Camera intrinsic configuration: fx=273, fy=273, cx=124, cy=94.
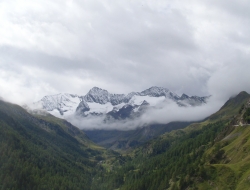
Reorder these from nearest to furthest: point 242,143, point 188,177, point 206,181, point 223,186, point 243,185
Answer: point 243,185, point 223,186, point 206,181, point 188,177, point 242,143

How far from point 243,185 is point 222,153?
63.1m

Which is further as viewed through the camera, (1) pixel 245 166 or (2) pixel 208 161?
(2) pixel 208 161

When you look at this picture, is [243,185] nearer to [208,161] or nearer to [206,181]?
[206,181]

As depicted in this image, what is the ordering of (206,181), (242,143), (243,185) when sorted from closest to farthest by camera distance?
1. (243,185)
2. (206,181)
3. (242,143)

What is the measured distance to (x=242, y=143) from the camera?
160875 mm

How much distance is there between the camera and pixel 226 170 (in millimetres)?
130250

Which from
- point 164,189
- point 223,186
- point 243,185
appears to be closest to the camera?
point 243,185

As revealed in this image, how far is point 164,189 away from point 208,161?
38.8 m

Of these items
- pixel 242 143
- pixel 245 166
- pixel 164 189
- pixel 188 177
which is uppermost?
pixel 242 143

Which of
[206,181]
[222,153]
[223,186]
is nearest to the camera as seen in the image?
[223,186]

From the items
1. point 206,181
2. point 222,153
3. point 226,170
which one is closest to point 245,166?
point 226,170

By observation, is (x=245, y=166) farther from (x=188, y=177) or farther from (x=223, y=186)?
(x=188, y=177)

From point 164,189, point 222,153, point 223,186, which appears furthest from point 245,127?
point 223,186

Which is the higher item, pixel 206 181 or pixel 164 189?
pixel 206 181
